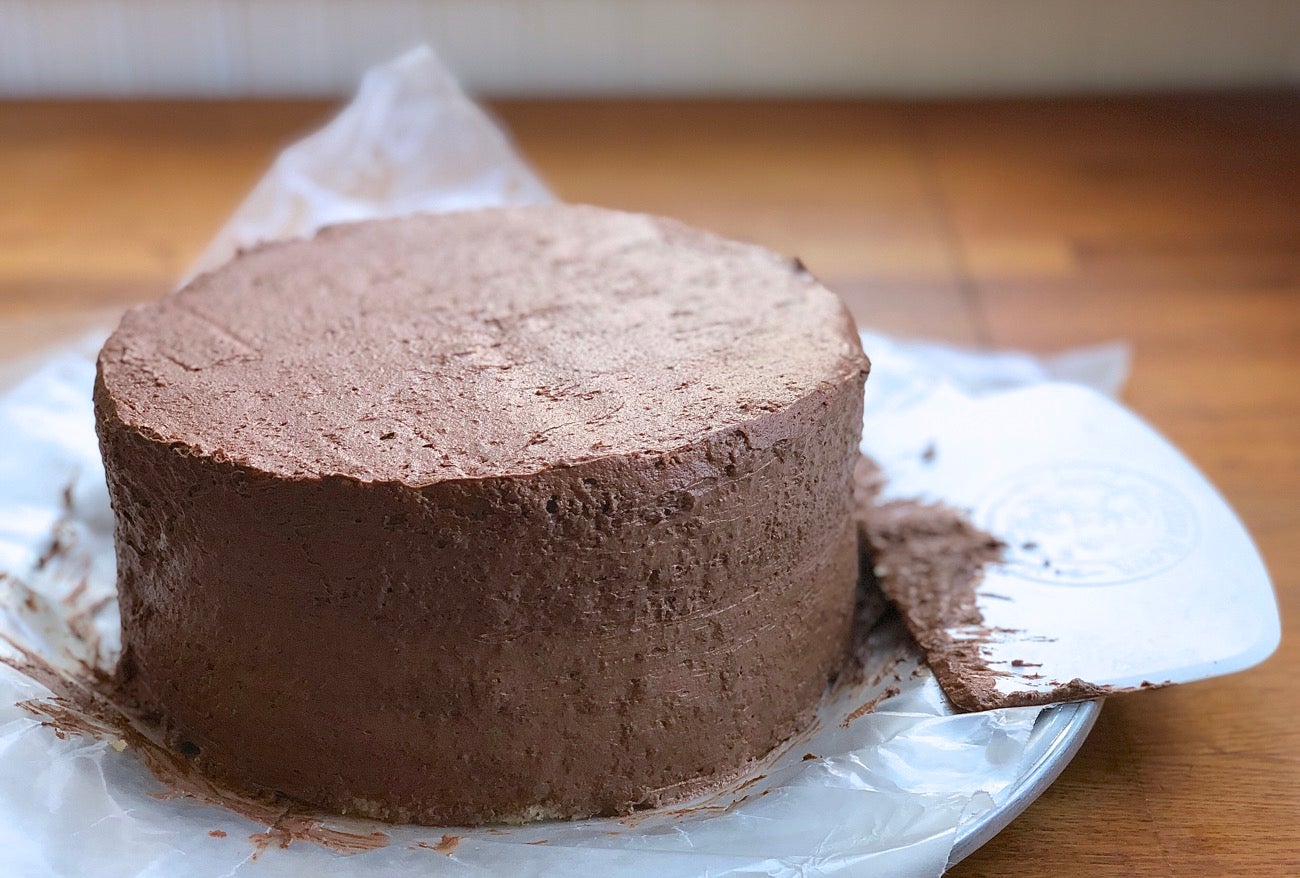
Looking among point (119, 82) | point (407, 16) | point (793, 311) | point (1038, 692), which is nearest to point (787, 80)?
point (407, 16)

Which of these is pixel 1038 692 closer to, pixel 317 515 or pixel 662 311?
pixel 662 311

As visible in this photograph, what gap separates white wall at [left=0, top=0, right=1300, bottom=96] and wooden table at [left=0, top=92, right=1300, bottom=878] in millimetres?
58

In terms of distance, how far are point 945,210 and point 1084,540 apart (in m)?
1.37

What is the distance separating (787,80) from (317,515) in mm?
2208

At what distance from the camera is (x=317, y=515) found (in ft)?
3.73

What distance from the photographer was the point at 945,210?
8.98 ft

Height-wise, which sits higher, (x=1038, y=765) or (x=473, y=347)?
(x=473, y=347)

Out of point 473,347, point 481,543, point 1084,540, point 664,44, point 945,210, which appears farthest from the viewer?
point 664,44

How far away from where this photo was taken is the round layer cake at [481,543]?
3.76 feet

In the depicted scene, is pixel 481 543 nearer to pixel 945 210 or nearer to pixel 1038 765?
pixel 1038 765

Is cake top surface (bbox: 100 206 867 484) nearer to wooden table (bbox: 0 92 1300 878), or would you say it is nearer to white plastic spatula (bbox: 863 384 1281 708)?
white plastic spatula (bbox: 863 384 1281 708)

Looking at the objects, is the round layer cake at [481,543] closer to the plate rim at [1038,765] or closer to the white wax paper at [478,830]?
the white wax paper at [478,830]

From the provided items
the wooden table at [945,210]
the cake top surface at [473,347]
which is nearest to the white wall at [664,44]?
the wooden table at [945,210]

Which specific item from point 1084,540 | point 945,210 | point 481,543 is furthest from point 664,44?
point 481,543
